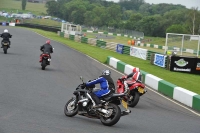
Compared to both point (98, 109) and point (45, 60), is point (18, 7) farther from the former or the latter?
point (98, 109)

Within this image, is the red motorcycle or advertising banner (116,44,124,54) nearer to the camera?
the red motorcycle

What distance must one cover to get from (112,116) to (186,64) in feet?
68.8

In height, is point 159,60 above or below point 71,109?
below

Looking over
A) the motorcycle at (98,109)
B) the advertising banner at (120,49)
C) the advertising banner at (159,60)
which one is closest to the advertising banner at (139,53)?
the advertising banner at (120,49)

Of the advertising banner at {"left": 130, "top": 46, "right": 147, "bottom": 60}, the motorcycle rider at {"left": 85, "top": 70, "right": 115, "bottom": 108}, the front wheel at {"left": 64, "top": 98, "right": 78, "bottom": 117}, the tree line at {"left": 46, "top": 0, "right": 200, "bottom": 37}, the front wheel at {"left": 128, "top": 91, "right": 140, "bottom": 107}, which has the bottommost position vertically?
the advertising banner at {"left": 130, "top": 46, "right": 147, "bottom": 60}

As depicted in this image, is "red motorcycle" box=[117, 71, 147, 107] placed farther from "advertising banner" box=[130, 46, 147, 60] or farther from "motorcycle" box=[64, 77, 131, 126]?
"advertising banner" box=[130, 46, 147, 60]

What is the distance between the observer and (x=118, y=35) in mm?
97000

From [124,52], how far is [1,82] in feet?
88.2

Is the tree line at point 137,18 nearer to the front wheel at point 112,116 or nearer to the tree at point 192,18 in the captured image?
the tree at point 192,18

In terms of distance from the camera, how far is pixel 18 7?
6486 inches

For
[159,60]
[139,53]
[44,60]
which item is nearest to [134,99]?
[44,60]

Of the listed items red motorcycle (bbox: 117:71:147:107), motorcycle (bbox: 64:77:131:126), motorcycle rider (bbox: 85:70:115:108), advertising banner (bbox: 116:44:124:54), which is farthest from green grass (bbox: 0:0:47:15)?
motorcycle rider (bbox: 85:70:115:108)

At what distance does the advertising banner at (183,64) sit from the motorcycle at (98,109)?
2014cm

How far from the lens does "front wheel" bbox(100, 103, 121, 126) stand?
10.9 metres
